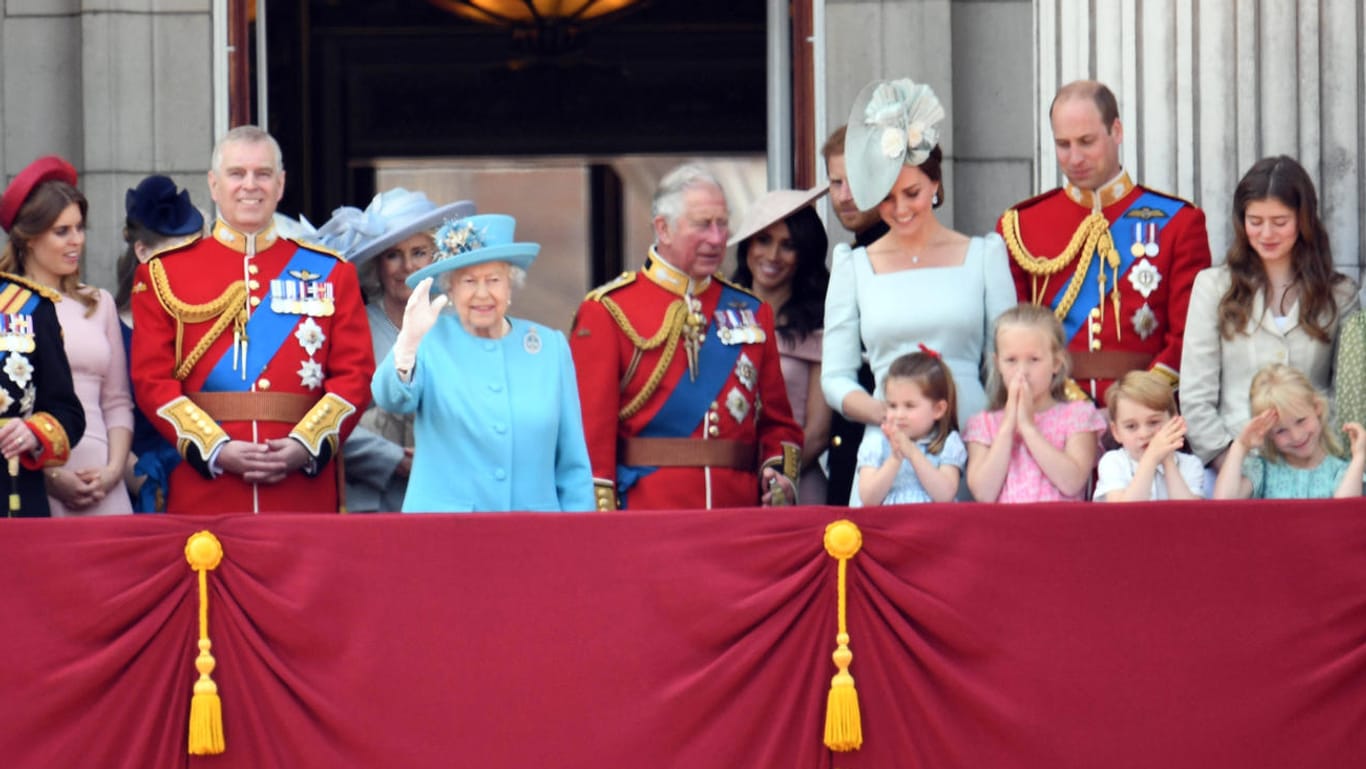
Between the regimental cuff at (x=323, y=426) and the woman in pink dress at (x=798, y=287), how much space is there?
1.34 metres

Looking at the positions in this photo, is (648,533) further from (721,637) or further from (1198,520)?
(1198,520)

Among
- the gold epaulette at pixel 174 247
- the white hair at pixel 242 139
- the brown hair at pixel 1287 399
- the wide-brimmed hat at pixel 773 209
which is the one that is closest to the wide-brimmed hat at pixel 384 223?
the gold epaulette at pixel 174 247

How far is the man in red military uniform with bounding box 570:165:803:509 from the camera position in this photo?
277 inches

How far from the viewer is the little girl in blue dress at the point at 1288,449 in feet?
20.7

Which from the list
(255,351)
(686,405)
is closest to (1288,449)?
(686,405)

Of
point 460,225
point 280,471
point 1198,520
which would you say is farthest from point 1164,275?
point 280,471

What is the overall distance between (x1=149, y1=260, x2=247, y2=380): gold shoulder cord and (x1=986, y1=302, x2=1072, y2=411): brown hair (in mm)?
1941

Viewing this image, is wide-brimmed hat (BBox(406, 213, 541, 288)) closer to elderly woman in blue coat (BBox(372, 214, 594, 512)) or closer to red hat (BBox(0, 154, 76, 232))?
elderly woman in blue coat (BBox(372, 214, 594, 512))

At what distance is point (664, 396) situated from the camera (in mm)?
7090

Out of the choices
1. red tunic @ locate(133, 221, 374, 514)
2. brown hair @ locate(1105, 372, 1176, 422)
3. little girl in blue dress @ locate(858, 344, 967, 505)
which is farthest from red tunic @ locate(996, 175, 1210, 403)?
red tunic @ locate(133, 221, 374, 514)

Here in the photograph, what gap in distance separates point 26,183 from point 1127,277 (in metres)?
2.87

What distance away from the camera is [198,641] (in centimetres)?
574

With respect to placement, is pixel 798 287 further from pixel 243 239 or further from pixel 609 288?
pixel 243 239

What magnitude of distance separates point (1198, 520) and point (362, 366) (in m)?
2.25
